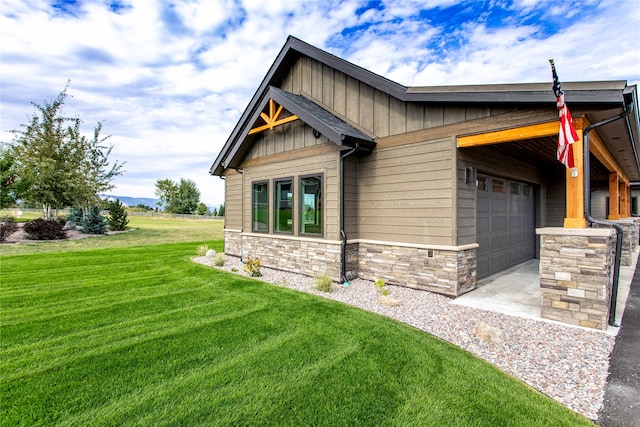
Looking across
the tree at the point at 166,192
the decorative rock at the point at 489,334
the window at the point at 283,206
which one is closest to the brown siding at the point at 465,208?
the decorative rock at the point at 489,334

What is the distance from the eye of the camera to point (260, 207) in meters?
8.97

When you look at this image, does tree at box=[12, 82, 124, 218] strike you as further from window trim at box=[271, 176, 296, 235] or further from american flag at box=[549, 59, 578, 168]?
american flag at box=[549, 59, 578, 168]

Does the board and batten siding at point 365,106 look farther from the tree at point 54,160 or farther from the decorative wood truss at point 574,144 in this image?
the tree at point 54,160

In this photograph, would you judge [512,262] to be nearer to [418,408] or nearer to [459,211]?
[459,211]

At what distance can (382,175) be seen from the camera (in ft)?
21.7

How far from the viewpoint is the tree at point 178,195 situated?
54.7 metres

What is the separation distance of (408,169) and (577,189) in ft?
8.83

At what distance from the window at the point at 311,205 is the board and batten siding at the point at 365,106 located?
5.60 feet

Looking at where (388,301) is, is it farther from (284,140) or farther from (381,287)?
(284,140)

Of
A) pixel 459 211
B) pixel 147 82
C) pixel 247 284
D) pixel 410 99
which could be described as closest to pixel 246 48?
pixel 147 82

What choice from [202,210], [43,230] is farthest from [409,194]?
[202,210]

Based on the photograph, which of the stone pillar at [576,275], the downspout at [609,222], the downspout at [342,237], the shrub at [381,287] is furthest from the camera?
the downspout at [342,237]

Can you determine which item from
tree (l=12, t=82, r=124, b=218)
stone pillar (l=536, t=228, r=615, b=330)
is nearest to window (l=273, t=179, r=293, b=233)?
stone pillar (l=536, t=228, r=615, b=330)

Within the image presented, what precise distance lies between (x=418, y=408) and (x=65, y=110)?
81.6 feet
